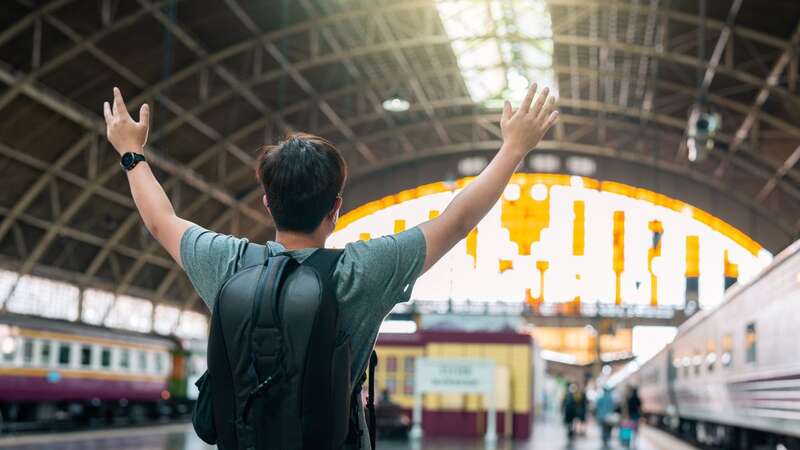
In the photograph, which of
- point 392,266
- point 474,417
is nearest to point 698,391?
point 474,417

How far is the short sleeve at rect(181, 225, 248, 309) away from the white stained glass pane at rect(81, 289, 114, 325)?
40.8 m

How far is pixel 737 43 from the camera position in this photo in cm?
3584

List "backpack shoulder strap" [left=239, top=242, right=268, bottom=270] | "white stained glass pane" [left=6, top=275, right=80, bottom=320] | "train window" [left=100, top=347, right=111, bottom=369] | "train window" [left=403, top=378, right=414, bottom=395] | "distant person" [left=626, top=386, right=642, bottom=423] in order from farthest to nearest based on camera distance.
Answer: "white stained glass pane" [left=6, top=275, right=80, bottom=320] → "train window" [left=100, top=347, right=111, bottom=369] → "train window" [left=403, top=378, right=414, bottom=395] → "distant person" [left=626, top=386, right=642, bottom=423] → "backpack shoulder strap" [left=239, top=242, right=268, bottom=270]

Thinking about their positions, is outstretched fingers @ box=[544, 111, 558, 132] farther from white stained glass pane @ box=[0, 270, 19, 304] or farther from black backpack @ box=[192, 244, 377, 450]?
white stained glass pane @ box=[0, 270, 19, 304]

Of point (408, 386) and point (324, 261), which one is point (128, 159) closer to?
point (324, 261)

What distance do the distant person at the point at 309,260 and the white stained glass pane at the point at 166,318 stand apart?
46540 millimetres

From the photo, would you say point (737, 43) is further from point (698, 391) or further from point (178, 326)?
point (178, 326)

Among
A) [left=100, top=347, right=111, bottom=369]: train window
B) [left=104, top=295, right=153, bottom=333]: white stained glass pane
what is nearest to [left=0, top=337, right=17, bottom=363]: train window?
[left=100, top=347, right=111, bottom=369]: train window

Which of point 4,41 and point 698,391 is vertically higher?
point 4,41

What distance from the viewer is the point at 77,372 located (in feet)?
97.1

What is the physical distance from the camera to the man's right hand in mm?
2602

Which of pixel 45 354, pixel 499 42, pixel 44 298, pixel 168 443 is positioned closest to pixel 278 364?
pixel 168 443

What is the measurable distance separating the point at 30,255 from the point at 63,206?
2.61 m

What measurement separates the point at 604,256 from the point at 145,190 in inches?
1780
